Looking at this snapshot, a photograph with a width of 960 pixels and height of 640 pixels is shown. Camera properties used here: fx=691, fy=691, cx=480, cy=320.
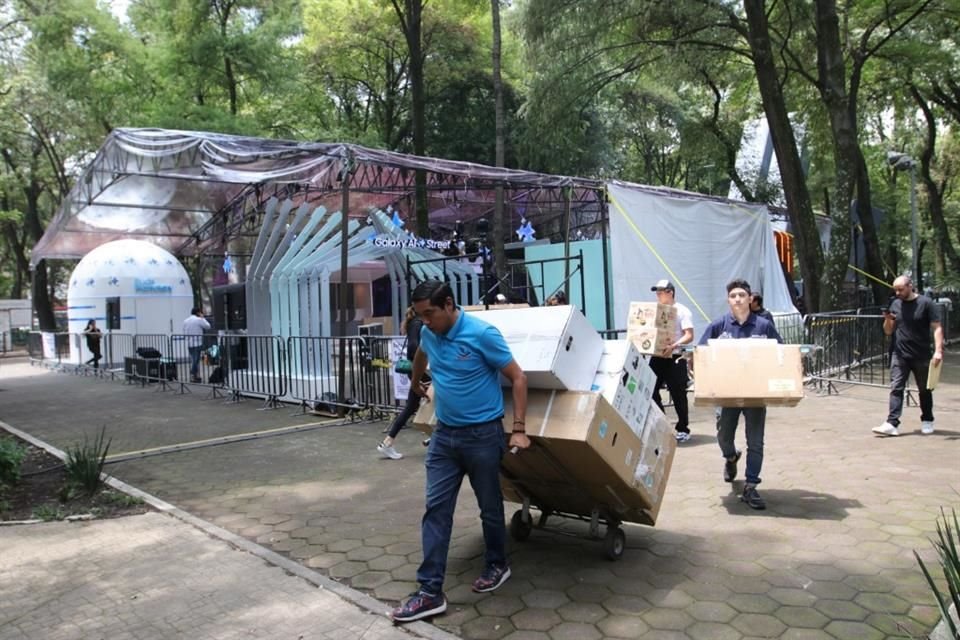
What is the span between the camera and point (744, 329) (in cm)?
570

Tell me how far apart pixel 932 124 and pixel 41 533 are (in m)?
26.5

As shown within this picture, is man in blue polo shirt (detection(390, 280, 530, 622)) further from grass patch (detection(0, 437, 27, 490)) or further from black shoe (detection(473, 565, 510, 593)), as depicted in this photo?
grass patch (detection(0, 437, 27, 490))

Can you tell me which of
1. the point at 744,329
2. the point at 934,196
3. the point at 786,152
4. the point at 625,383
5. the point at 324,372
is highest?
the point at 934,196

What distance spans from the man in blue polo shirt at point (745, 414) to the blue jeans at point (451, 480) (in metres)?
2.46

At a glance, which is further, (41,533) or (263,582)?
(41,533)

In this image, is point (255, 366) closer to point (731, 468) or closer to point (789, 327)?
point (731, 468)

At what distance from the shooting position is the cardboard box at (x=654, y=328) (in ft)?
26.7

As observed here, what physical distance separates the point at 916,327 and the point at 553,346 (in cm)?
609

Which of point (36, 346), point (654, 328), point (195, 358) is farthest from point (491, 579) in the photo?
point (36, 346)

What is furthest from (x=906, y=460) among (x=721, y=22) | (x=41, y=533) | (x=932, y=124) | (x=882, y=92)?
(x=932, y=124)

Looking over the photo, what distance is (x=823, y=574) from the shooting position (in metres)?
4.11

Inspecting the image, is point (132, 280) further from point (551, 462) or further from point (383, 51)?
point (551, 462)

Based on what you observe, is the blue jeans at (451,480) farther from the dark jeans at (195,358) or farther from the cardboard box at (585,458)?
the dark jeans at (195,358)

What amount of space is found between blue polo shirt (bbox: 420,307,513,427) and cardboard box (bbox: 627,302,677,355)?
4.39 metres
